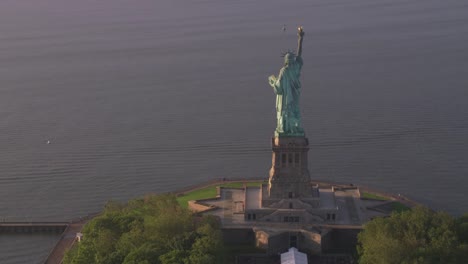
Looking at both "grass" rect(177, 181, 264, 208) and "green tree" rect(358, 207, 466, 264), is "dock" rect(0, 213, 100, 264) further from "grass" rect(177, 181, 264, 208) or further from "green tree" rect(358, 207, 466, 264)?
"green tree" rect(358, 207, 466, 264)

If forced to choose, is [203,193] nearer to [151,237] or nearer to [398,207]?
[151,237]

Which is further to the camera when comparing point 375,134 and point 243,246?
point 375,134

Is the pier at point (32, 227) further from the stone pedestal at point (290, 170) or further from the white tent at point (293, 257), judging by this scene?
the white tent at point (293, 257)

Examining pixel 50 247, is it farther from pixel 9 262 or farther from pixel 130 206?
pixel 130 206

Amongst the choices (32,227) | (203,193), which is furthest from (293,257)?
(32,227)

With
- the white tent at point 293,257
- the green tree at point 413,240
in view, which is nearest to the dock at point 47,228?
the white tent at point 293,257

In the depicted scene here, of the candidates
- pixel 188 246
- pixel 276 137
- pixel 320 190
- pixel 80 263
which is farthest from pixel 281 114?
pixel 80 263

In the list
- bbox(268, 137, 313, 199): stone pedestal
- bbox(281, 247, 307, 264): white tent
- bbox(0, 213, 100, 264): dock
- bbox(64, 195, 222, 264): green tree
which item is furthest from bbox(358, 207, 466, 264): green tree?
bbox(0, 213, 100, 264): dock
